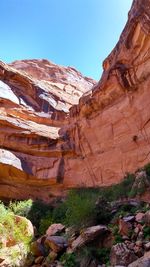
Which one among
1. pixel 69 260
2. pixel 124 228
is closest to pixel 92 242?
pixel 69 260

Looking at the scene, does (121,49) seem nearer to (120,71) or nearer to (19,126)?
(120,71)

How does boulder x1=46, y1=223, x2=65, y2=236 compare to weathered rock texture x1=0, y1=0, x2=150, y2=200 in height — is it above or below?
below

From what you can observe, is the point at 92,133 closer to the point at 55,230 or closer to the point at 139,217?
the point at 55,230

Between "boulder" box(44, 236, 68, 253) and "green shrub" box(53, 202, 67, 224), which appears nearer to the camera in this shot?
"boulder" box(44, 236, 68, 253)

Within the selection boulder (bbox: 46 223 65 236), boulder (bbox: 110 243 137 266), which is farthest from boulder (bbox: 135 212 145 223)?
boulder (bbox: 46 223 65 236)

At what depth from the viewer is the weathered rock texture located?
74.8ft

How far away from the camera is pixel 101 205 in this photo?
11.5 metres

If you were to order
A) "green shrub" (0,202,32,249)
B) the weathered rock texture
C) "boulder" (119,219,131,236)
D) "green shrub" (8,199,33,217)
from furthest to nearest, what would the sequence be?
1. "green shrub" (8,199,33,217)
2. the weathered rock texture
3. "green shrub" (0,202,32,249)
4. "boulder" (119,219,131,236)

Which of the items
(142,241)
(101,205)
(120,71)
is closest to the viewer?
(142,241)

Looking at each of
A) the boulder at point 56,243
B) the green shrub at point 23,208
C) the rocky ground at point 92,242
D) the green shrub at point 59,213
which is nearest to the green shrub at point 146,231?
the rocky ground at point 92,242

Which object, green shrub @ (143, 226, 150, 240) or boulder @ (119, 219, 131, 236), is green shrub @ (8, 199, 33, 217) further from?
green shrub @ (143, 226, 150, 240)

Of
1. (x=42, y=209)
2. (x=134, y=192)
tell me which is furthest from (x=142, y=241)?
(x=42, y=209)

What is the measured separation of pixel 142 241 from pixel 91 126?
19.1 meters

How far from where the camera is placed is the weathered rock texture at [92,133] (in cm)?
2280
